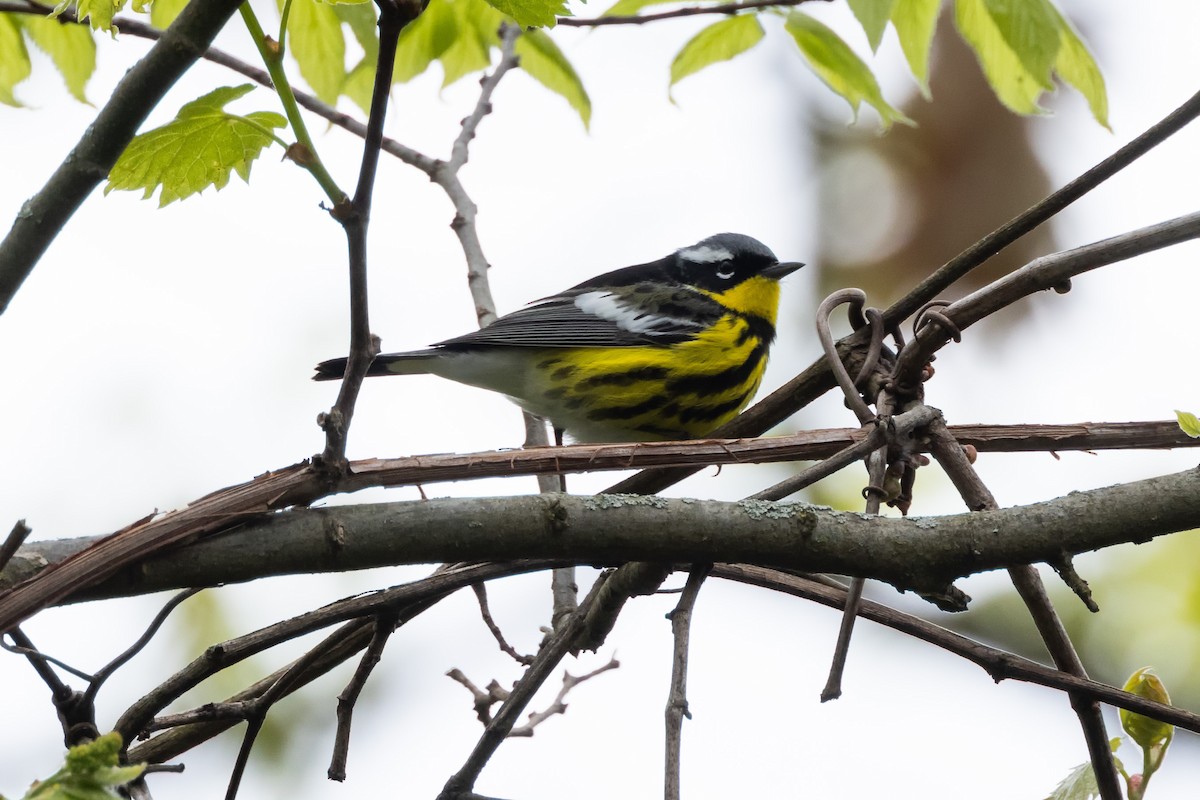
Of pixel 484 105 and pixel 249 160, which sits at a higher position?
pixel 484 105

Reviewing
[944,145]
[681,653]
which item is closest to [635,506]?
[681,653]

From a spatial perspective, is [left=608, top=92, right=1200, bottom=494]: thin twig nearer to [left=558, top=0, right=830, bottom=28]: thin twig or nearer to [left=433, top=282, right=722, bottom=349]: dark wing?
[left=558, top=0, right=830, bottom=28]: thin twig

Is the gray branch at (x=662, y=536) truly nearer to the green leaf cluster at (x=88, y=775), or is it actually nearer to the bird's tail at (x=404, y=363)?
the green leaf cluster at (x=88, y=775)

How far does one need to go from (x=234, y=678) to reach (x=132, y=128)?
11.7 feet

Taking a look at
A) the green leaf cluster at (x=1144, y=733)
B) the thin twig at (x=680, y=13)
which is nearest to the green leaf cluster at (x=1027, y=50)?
the thin twig at (x=680, y=13)

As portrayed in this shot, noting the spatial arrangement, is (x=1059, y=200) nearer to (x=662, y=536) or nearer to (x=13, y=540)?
(x=662, y=536)

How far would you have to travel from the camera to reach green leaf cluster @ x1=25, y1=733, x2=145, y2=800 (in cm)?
102

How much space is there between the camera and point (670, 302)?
4352 millimetres

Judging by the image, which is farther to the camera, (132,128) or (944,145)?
(944,145)

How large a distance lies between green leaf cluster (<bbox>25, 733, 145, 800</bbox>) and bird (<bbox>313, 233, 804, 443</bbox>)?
2631mm

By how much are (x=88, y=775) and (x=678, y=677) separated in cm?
76

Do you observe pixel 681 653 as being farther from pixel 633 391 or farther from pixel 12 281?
pixel 633 391

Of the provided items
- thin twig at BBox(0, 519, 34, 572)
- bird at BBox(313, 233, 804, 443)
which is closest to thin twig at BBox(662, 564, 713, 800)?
thin twig at BBox(0, 519, 34, 572)

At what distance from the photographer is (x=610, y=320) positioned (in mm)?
4301
